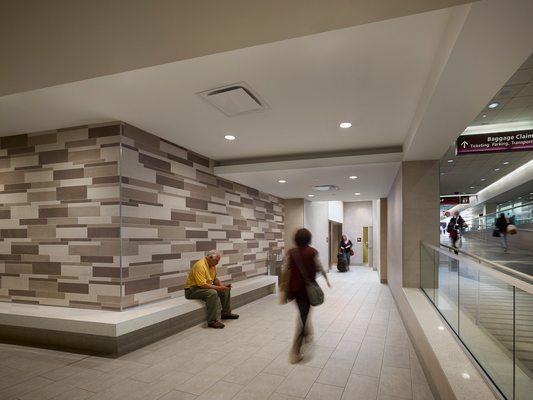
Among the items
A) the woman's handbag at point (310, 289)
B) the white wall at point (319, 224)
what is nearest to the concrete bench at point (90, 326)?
the woman's handbag at point (310, 289)

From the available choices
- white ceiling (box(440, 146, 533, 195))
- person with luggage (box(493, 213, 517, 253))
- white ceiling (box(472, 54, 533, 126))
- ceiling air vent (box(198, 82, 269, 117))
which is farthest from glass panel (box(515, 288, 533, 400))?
person with luggage (box(493, 213, 517, 253))

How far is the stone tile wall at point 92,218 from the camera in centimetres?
502

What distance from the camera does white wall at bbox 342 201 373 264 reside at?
1769 centimetres

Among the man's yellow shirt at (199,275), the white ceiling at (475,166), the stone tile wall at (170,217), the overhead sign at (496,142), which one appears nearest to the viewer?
the stone tile wall at (170,217)

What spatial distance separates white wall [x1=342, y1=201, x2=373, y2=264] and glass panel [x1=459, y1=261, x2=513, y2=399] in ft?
48.4

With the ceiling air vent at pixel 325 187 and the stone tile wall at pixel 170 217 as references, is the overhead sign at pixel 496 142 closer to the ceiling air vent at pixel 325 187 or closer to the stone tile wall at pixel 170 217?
the ceiling air vent at pixel 325 187

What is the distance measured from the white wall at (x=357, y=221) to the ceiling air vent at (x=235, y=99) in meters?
14.3

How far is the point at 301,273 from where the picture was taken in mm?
3885

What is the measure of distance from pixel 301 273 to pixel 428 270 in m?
2.85

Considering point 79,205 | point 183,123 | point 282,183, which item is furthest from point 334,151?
point 79,205

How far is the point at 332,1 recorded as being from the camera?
1776 millimetres

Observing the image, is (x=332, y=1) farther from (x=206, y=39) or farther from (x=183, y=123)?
(x=183, y=123)

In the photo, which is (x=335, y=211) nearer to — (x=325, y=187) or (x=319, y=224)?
(x=319, y=224)

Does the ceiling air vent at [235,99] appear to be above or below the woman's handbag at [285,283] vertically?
above
